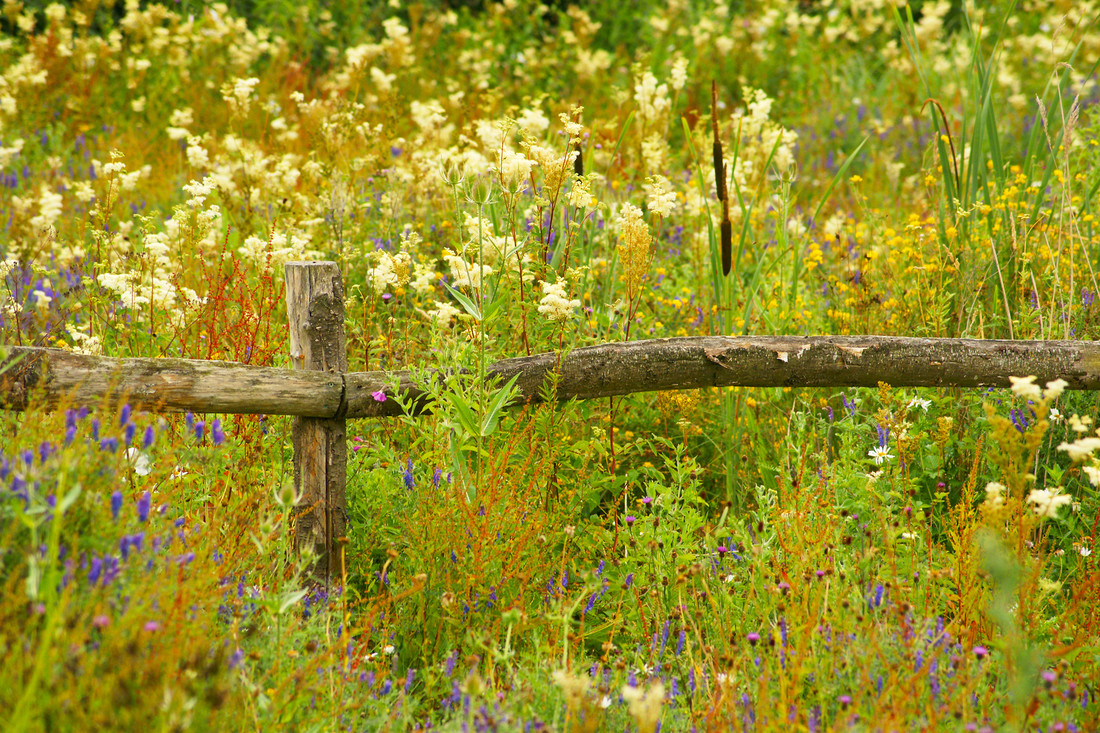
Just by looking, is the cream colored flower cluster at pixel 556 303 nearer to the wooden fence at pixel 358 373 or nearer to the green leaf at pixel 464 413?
the wooden fence at pixel 358 373

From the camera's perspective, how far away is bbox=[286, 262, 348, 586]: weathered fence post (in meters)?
2.81

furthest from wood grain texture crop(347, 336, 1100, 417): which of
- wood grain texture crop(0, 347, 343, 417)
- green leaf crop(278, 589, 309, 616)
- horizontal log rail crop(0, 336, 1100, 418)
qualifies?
green leaf crop(278, 589, 309, 616)

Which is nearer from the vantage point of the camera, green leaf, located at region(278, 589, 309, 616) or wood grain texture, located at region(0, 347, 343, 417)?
green leaf, located at region(278, 589, 309, 616)

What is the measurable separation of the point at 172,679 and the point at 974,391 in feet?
10.2

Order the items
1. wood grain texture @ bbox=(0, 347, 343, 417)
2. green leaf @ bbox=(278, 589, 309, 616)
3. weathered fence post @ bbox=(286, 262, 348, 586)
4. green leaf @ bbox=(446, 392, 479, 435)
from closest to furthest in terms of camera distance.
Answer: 1. green leaf @ bbox=(278, 589, 309, 616)
2. wood grain texture @ bbox=(0, 347, 343, 417)
3. green leaf @ bbox=(446, 392, 479, 435)
4. weathered fence post @ bbox=(286, 262, 348, 586)

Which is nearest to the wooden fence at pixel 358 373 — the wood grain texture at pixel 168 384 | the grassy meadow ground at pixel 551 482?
the wood grain texture at pixel 168 384

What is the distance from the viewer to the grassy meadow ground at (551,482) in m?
1.83

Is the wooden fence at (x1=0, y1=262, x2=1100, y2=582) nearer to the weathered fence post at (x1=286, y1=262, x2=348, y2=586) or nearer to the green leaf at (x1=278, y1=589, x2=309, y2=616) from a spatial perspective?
the weathered fence post at (x1=286, y1=262, x2=348, y2=586)

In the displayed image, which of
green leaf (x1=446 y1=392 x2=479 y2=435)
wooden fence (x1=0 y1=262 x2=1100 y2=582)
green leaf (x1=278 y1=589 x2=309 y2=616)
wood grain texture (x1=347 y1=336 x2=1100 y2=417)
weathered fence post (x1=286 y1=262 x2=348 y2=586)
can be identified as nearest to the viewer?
green leaf (x1=278 y1=589 x2=309 y2=616)

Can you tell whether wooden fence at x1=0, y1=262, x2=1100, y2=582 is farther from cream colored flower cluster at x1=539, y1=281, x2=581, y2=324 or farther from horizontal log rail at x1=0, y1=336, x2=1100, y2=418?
cream colored flower cluster at x1=539, y1=281, x2=581, y2=324

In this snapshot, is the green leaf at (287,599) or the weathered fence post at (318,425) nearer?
the green leaf at (287,599)

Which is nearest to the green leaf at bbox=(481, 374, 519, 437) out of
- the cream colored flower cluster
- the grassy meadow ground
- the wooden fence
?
the grassy meadow ground

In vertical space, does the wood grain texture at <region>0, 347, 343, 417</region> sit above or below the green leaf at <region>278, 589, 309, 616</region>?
above

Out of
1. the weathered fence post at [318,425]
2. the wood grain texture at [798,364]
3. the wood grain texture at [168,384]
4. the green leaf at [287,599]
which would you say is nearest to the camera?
the green leaf at [287,599]
